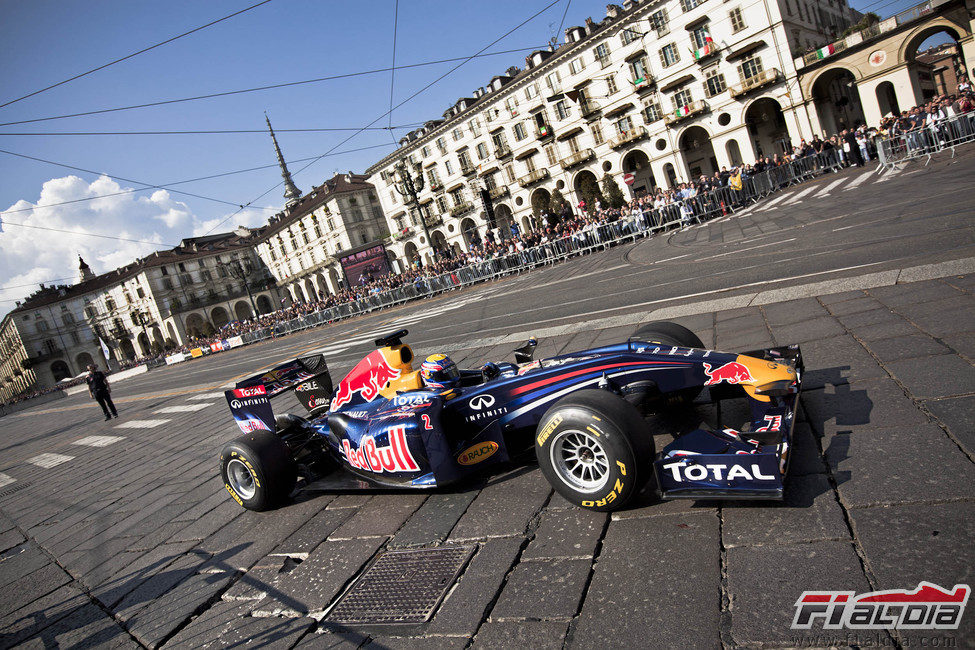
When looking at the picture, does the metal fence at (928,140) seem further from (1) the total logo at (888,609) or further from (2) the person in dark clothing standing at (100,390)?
(2) the person in dark clothing standing at (100,390)

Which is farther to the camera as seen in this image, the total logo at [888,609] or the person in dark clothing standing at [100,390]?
the person in dark clothing standing at [100,390]

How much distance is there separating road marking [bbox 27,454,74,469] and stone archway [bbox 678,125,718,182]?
4315 cm

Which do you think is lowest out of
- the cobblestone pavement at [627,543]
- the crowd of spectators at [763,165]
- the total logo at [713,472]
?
the cobblestone pavement at [627,543]

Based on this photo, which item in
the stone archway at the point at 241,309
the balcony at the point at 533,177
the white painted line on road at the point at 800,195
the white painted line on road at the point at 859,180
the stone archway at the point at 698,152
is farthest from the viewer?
the stone archway at the point at 241,309

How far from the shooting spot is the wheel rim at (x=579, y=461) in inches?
133

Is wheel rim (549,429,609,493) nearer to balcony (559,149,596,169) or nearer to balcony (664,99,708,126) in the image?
balcony (664,99,708,126)

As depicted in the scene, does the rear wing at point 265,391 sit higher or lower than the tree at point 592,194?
lower

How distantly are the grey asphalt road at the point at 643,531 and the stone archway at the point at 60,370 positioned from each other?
330ft

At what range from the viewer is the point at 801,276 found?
26.0 feet

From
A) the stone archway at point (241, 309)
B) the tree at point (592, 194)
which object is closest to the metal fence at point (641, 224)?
the tree at point (592, 194)

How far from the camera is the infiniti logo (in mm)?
4098

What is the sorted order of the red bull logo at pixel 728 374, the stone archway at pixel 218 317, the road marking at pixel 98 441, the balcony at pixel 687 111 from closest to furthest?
1. the red bull logo at pixel 728 374
2. the road marking at pixel 98 441
3. the balcony at pixel 687 111
4. the stone archway at pixel 218 317

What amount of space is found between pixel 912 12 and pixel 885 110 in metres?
6.44

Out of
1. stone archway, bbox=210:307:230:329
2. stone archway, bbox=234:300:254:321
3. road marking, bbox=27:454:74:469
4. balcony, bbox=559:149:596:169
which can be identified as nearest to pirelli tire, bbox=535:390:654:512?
road marking, bbox=27:454:74:469
